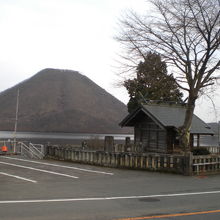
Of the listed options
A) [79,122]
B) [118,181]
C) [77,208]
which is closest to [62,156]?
[118,181]

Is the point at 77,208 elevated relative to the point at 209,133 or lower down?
lower down

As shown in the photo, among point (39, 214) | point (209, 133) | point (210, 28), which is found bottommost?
→ point (39, 214)

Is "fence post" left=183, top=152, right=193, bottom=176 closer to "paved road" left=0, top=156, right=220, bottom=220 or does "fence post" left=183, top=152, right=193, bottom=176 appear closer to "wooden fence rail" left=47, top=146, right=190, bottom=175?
"wooden fence rail" left=47, top=146, right=190, bottom=175

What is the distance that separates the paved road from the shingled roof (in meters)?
9.29

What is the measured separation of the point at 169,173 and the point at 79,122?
178927 millimetres

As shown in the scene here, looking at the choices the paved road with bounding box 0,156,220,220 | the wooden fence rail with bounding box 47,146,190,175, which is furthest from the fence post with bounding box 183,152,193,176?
the paved road with bounding box 0,156,220,220

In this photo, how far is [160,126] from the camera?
995 inches

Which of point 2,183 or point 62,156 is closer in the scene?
point 2,183

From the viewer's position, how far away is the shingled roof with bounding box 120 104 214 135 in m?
25.8

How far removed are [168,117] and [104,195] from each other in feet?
55.4

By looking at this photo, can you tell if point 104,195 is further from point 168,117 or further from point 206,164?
point 168,117

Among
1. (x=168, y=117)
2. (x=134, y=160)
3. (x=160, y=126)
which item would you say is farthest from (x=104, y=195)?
(x=168, y=117)

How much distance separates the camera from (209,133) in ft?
87.7

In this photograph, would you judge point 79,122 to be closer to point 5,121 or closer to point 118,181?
point 5,121
